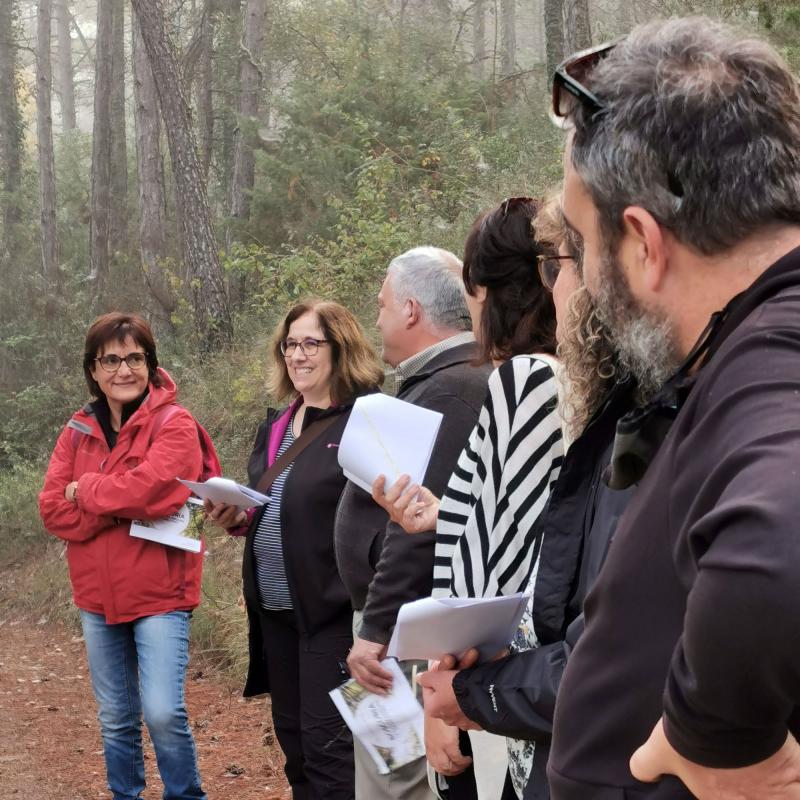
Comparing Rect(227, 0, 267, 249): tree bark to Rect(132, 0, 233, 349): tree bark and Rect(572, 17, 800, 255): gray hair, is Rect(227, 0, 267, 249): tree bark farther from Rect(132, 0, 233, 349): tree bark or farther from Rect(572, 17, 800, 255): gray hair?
Rect(572, 17, 800, 255): gray hair

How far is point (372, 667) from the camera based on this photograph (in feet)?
12.0

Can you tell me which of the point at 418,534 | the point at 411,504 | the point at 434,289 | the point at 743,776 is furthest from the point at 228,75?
the point at 743,776

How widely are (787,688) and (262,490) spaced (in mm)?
3831

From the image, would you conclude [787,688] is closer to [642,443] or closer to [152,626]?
[642,443]

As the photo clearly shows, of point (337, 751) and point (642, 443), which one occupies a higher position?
point (642, 443)

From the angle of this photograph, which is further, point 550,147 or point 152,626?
point 550,147

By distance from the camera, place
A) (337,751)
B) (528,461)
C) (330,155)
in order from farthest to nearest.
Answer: (330,155)
(337,751)
(528,461)

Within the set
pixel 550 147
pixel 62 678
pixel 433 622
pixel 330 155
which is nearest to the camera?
pixel 433 622

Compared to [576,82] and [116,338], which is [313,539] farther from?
[576,82]

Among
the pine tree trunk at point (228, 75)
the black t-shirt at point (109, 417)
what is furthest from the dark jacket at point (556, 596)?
the pine tree trunk at point (228, 75)

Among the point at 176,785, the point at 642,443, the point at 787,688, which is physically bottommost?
the point at 176,785

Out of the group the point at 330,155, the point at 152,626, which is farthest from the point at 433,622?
the point at 330,155

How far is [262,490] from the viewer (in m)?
4.84

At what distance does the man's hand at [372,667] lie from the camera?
3.65 meters
